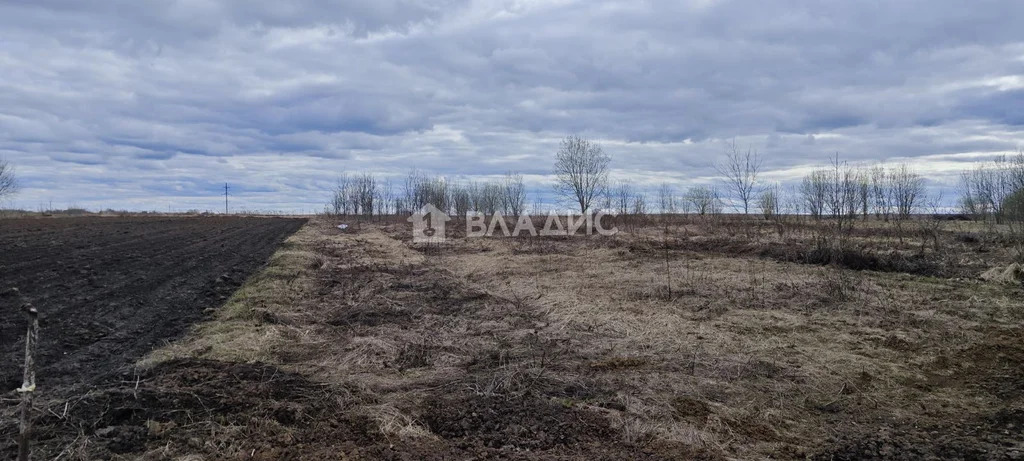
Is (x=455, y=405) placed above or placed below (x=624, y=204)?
below

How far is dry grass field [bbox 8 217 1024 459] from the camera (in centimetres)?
372

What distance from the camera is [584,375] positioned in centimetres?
534

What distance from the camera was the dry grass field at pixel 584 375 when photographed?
12.2 ft

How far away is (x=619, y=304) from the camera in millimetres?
9016

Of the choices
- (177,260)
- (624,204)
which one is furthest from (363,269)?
(624,204)

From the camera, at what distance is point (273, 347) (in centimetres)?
621

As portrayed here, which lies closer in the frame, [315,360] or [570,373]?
[570,373]

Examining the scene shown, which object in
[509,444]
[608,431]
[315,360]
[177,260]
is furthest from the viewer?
[177,260]

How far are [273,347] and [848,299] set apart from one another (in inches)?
330

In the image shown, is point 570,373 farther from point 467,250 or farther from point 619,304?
point 467,250

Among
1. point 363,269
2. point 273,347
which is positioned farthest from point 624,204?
point 273,347

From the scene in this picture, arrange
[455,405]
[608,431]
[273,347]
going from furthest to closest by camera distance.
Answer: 1. [273,347]
2. [455,405]
3. [608,431]

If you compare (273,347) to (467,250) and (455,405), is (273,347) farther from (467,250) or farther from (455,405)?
(467,250)

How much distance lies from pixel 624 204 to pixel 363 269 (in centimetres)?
2878
